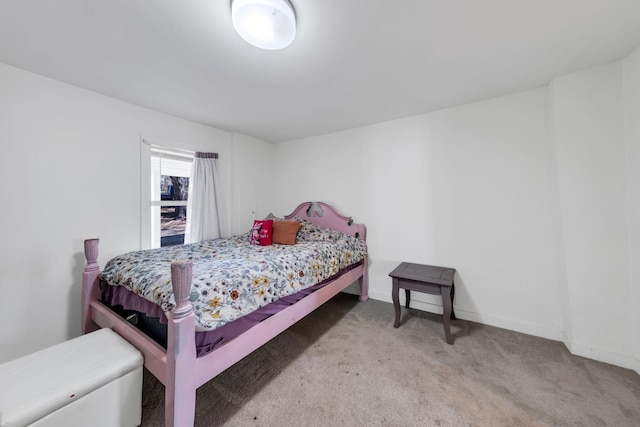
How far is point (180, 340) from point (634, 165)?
307 cm

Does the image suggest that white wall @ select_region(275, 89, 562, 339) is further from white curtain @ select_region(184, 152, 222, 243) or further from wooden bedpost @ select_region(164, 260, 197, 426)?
wooden bedpost @ select_region(164, 260, 197, 426)

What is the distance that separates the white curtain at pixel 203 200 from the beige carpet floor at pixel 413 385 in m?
1.57

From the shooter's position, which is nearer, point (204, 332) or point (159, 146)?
point (204, 332)

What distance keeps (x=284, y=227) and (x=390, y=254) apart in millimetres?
1350

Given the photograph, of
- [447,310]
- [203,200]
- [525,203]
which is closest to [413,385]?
[447,310]

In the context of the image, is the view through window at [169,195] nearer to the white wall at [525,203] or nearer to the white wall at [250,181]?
the white wall at [250,181]

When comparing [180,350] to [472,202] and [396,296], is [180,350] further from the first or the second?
[472,202]

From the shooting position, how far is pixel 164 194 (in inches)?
105

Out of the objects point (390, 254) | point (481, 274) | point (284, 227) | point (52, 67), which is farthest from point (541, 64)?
point (52, 67)

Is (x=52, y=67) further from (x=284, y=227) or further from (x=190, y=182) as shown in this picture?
(x=284, y=227)

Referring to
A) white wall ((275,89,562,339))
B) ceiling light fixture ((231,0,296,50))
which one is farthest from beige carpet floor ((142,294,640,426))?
ceiling light fixture ((231,0,296,50))

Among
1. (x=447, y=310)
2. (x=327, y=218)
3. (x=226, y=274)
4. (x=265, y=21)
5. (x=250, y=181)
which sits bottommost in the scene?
(x=447, y=310)

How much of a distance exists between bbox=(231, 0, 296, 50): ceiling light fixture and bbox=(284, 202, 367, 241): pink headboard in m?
2.11

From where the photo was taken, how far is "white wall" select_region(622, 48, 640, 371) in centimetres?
160
